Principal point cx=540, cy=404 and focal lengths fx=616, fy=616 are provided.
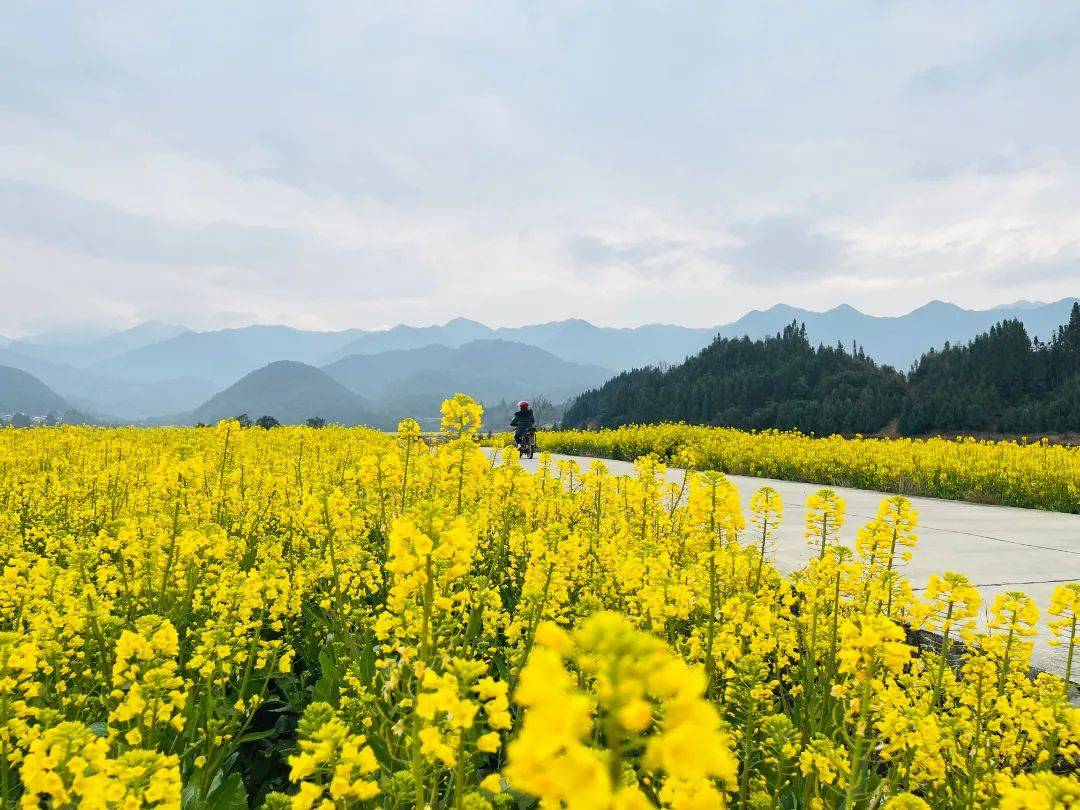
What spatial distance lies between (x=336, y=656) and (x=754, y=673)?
85.0 inches

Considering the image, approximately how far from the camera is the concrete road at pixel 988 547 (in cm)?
485

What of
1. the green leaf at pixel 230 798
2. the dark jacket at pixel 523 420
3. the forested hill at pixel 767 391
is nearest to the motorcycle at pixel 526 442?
the dark jacket at pixel 523 420

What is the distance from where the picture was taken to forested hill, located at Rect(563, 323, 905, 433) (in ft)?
161

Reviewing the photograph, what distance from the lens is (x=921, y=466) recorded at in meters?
12.7

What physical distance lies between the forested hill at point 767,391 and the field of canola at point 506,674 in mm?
48059

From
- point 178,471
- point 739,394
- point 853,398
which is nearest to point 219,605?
point 178,471

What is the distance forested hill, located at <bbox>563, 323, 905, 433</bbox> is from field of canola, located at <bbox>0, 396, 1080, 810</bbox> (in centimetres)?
4806

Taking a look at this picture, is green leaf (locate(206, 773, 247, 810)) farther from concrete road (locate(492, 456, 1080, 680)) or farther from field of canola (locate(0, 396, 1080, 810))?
concrete road (locate(492, 456, 1080, 680))

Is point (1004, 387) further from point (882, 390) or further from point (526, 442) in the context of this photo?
point (526, 442)

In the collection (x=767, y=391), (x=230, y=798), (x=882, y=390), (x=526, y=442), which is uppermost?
(x=767, y=391)

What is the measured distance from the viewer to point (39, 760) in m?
1.56

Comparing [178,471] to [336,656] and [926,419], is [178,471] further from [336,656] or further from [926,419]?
[926,419]

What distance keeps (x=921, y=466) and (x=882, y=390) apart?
143ft

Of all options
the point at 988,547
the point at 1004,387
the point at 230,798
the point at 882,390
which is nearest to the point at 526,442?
the point at 988,547
